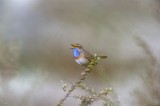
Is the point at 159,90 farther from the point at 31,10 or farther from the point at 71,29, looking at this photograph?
the point at 31,10

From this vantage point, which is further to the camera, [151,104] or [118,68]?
[118,68]

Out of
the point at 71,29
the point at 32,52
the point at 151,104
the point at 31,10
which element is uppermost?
the point at 31,10

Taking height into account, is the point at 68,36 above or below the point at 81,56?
above

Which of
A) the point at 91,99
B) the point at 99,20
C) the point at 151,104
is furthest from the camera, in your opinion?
the point at 99,20

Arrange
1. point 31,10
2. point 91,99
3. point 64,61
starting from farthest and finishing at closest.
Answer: point 31,10 < point 64,61 < point 91,99

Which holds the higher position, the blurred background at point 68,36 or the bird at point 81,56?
the blurred background at point 68,36

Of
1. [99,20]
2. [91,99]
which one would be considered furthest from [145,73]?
[99,20]

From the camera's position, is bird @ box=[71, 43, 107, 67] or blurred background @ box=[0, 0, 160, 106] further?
blurred background @ box=[0, 0, 160, 106]

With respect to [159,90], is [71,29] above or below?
above

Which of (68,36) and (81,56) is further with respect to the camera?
(68,36)

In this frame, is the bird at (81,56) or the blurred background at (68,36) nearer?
the bird at (81,56)

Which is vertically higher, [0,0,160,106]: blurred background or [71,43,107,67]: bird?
[0,0,160,106]: blurred background
